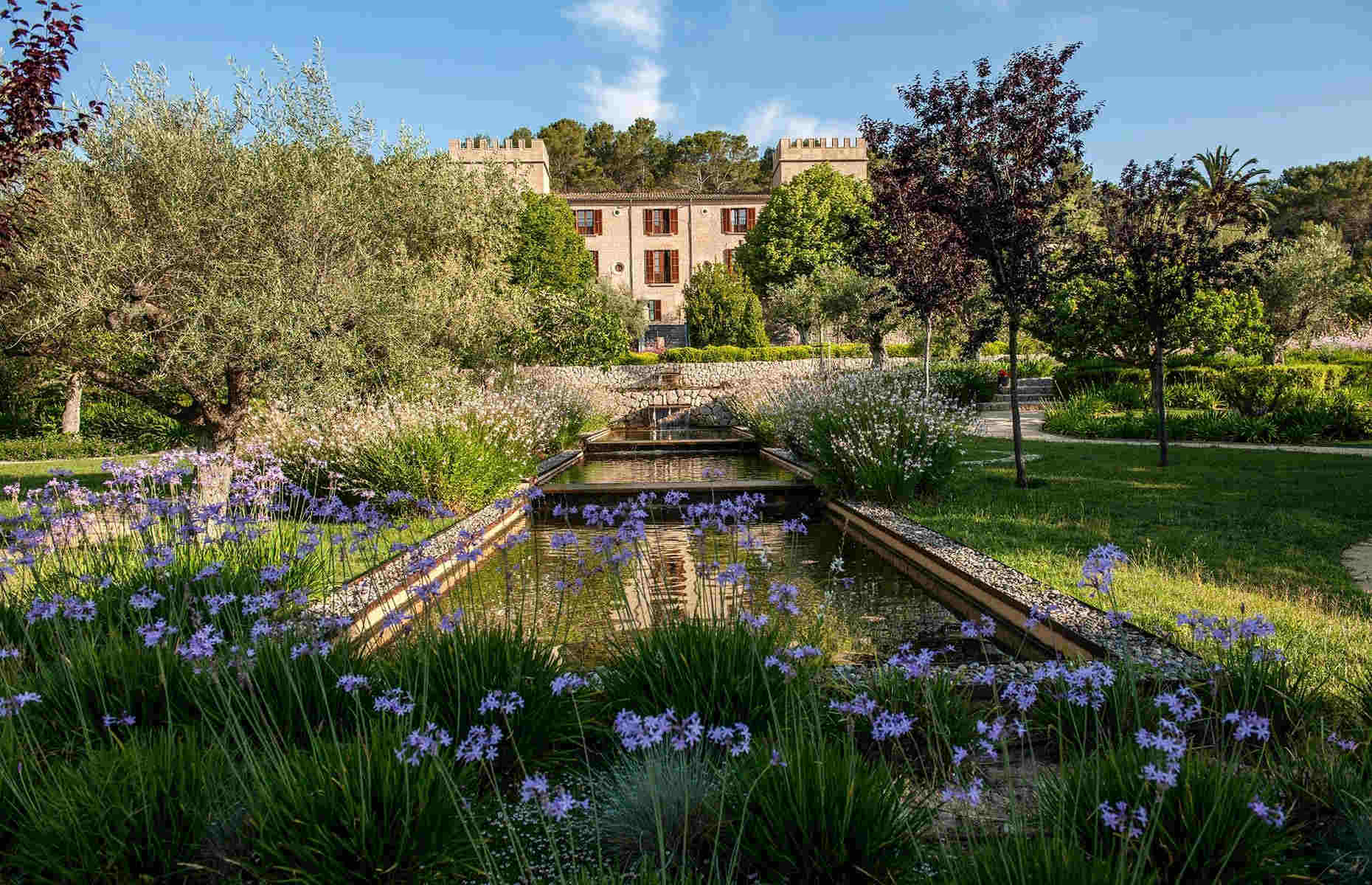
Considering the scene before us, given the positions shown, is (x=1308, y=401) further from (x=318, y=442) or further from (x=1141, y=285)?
(x=318, y=442)

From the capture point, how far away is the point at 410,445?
8.13 meters

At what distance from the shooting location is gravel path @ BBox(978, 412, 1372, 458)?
11469mm

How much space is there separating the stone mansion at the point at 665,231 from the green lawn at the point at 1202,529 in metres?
34.3

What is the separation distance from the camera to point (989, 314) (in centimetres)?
898

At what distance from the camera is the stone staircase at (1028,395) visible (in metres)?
22.8

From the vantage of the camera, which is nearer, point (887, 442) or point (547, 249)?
point (887, 442)

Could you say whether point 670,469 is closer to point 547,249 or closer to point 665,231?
point 547,249

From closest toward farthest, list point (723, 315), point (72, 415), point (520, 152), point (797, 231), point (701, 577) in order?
1. point (701, 577)
2. point (72, 415)
3. point (723, 315)
4. point (797, 231)
5. point (520, 152)

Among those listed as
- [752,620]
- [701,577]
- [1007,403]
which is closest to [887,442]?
[701,577]

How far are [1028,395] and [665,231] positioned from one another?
2464cm

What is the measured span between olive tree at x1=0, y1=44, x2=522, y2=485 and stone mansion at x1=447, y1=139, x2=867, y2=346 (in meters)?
34.6

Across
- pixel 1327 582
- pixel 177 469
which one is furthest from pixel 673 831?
pixel 1327 582

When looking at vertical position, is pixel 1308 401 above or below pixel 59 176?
below

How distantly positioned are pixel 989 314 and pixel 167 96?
8761 millimetres
